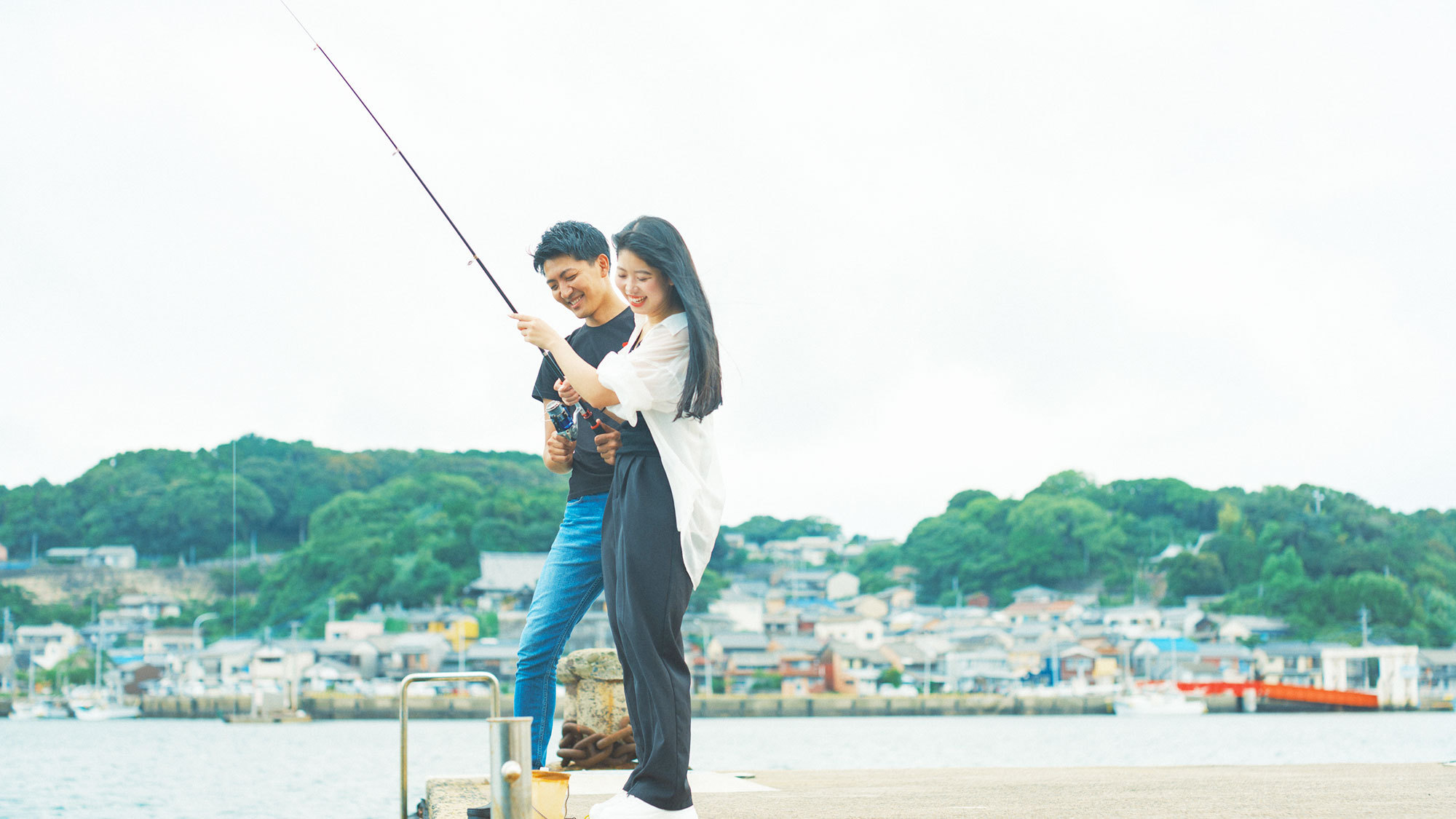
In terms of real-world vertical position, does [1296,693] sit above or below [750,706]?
above

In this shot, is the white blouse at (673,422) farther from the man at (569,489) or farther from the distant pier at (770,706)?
the distant pier at (770,706)

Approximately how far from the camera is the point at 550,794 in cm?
292

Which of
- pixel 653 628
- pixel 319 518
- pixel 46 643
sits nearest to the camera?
pixel 653 628

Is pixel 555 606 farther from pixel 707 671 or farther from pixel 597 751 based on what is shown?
pixel 707 671

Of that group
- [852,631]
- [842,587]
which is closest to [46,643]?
[852,631]

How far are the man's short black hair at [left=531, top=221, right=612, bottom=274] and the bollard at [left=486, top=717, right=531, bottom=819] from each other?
1583 millimetres

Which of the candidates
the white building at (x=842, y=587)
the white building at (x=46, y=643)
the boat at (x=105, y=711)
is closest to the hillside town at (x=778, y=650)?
the white building at (x=46, y=643)

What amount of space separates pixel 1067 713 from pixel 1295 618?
604 inches

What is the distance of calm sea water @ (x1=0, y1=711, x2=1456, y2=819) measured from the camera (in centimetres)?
2345

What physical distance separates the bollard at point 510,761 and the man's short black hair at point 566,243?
1583mm

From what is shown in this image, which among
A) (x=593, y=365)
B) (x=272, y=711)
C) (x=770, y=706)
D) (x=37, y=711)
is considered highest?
(x=593, y=365)

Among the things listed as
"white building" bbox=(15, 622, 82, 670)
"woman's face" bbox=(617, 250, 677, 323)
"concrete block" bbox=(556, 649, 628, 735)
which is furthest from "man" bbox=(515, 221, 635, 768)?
"white building" bbox=(15, 622, 82, 670)

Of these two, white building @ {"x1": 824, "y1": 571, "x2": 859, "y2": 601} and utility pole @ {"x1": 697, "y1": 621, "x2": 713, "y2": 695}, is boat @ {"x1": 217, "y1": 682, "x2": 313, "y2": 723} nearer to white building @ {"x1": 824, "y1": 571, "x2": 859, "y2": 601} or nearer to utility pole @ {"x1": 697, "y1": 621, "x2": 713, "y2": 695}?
utility pole @ {"x1": 697, "y1": 621, "x2": 713, "y2": 695}

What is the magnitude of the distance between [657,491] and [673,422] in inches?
6.2
